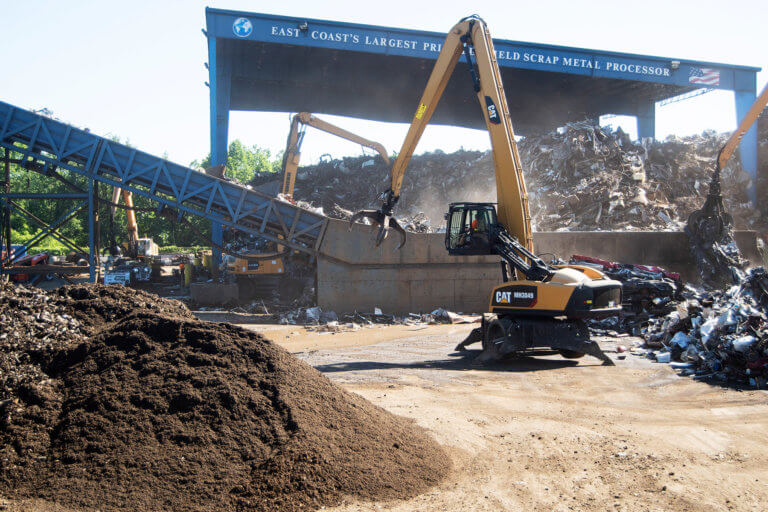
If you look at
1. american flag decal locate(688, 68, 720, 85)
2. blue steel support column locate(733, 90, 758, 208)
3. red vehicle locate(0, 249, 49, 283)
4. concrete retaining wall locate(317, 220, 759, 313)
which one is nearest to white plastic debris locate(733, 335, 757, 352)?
concrete retaining wall locate(317, 220, 759, 313)

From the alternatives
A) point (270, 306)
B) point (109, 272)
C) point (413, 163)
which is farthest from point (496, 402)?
point (413, 163)

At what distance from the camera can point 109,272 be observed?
18406 millimetres

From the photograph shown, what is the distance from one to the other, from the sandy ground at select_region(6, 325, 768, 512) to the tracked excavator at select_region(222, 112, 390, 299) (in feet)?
25.3

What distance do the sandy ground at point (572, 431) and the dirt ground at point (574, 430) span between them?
0.01 meters

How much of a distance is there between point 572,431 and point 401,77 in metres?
22.9

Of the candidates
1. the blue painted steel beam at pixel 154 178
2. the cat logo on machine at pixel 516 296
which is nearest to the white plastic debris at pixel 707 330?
the cat logo on machine at pixel 516 296

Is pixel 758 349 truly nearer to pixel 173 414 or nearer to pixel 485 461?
pixel 485 461

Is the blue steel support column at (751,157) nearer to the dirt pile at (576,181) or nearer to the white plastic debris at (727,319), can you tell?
the dirt pile at (576,181)

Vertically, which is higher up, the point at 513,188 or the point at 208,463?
the point at 513,188

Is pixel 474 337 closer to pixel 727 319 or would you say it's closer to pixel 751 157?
pixel 727 319

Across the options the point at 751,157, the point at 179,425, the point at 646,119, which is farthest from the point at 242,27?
the point at 751,157

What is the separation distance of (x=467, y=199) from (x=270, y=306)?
1230 centimetres

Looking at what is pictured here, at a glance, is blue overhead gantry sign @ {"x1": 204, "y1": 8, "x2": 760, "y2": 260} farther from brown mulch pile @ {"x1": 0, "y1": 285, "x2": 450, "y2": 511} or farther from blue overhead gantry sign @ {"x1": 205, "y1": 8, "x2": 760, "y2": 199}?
brown mulch pile @ {"x1": 0, "y1": 285, "x2": 450, "y2": 511}

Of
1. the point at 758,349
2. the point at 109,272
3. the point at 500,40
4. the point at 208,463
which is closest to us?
the point at 208,463
